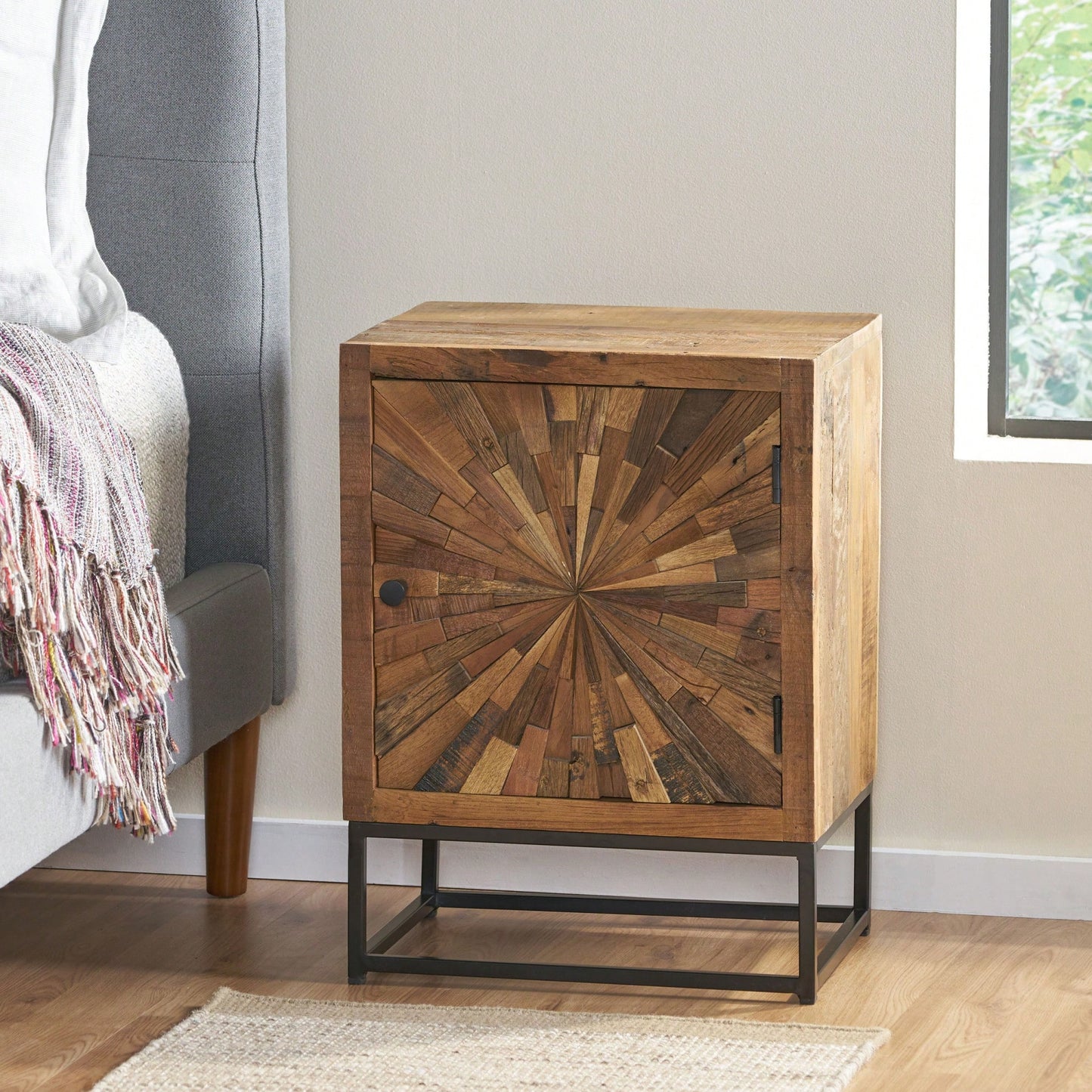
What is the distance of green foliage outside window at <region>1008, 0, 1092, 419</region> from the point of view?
7.54 feet

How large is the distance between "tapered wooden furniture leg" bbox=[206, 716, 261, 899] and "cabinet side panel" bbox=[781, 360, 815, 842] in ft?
2.53

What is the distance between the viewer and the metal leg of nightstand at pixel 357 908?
1993 mm

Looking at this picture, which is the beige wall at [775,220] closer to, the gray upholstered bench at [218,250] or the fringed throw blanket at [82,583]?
the gray upholstered bench at [218,250]

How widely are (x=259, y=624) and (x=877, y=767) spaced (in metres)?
0.82

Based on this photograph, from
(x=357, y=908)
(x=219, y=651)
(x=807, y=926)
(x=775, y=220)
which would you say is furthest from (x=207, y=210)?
(x=807, y=926)

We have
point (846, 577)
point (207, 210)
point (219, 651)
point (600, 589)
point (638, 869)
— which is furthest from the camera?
point (638, 869)

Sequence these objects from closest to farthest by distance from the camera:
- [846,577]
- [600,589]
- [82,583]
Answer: [82,583], [600,589], [846,577]

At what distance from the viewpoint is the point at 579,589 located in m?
1.89

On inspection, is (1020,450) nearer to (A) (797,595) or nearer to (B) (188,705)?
(A) (797,595)

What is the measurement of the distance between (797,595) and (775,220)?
60 centimetres

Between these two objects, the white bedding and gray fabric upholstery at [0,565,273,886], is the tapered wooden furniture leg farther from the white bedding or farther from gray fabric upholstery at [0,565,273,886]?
the white bedding

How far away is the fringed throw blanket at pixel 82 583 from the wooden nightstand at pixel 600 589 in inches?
8.6

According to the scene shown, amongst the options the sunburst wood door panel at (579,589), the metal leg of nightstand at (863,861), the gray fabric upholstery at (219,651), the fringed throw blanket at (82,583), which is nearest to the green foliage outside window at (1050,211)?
the metal leg of nightstand at (863,861)

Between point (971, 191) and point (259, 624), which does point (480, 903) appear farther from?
point (971, 191)
